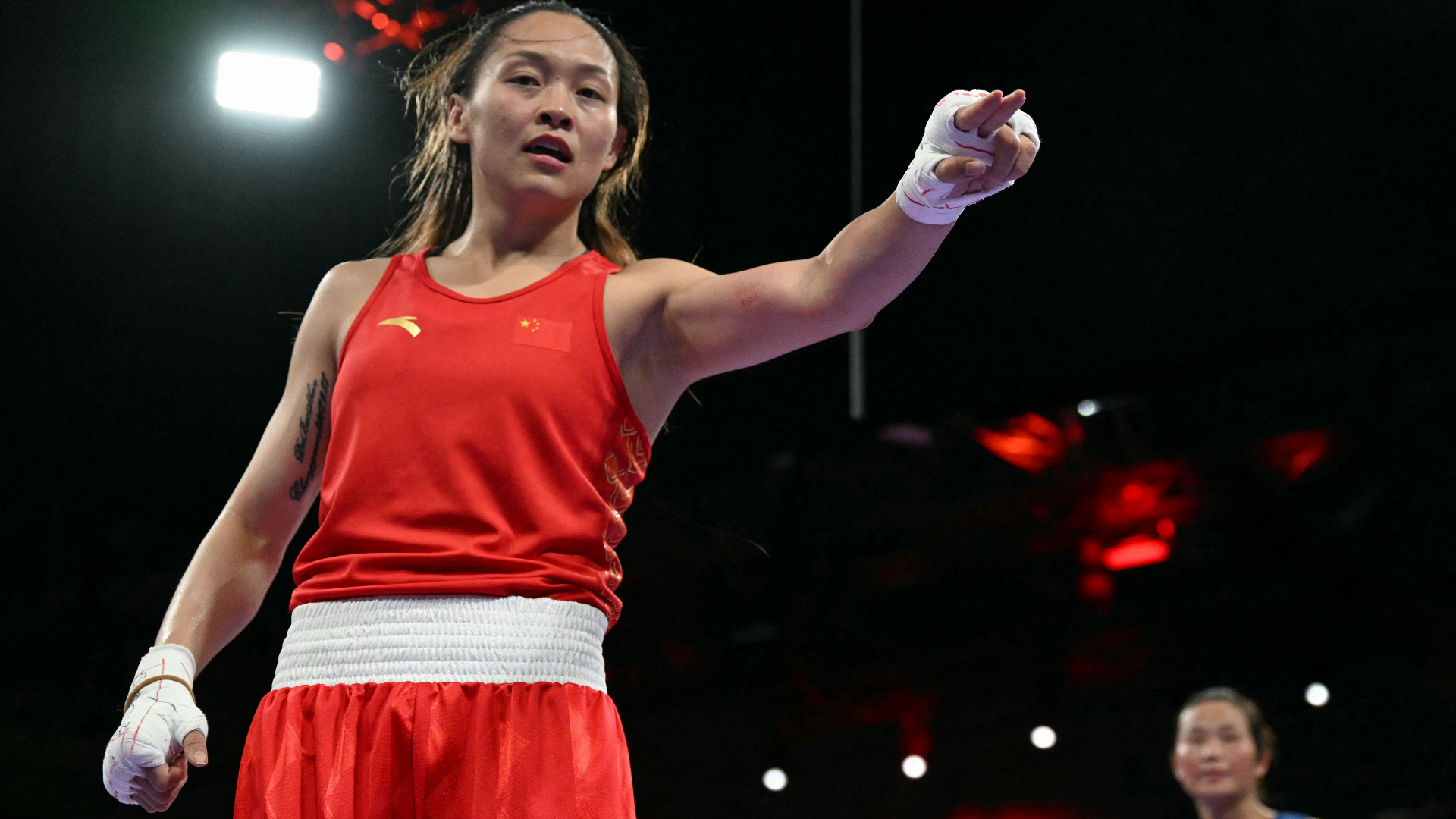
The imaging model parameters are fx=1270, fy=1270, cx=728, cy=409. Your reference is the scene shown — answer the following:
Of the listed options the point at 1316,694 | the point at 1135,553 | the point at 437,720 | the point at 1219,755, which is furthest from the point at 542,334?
the point at 1316,694

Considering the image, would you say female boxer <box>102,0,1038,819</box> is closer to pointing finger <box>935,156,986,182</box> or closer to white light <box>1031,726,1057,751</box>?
pointing finger <box>935,156,986,182</box>

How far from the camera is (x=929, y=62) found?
11.5 ft

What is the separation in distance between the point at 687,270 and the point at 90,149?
7.93 feet

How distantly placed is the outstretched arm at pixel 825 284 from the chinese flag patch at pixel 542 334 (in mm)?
102

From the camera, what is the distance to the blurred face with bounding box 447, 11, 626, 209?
1330mm

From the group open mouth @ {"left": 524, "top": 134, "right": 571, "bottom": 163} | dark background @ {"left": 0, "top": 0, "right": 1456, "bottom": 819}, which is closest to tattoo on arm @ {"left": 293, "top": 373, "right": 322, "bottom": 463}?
open mouth @ {"left": 524, "top": 134, "right": 571, "bottom": 163}

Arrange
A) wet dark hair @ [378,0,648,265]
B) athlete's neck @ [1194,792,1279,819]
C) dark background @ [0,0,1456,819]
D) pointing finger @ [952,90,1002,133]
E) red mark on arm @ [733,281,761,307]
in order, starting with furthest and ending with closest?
dark background @ [0,0,1456,819] → athlete's neck @ [1194,792,1279,819] → wet dark hair @ [378,0,648,265] → red mark on arm @ [733,281,761,307] → pointing finger @ [952,90,1002,133]

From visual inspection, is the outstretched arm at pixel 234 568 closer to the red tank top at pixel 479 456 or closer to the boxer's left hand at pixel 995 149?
the red tank top at pixel 479 456

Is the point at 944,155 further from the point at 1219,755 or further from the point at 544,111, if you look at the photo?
the point at 1219,755

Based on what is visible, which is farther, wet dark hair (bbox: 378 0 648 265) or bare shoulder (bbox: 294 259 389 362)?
wet dark hair (bbox: 378 0 648 265)

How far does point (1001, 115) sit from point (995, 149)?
26 mm

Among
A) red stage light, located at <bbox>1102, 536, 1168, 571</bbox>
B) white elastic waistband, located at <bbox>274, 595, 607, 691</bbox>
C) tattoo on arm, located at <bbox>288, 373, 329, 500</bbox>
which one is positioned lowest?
red stage light, located at <bbox>1102, 536, 1168, 571</bbox>

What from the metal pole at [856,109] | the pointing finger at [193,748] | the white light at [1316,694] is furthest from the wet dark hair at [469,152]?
the white light at [1316,694]

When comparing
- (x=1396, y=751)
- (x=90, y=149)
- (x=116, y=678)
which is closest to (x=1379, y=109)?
(x=1396, y=751)
